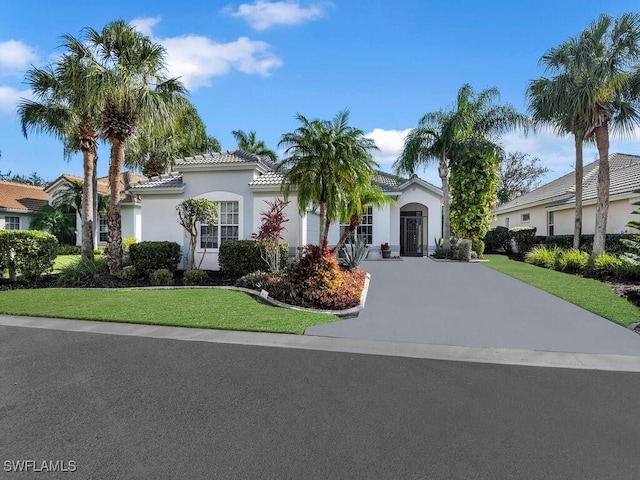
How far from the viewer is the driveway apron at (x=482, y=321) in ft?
20.1

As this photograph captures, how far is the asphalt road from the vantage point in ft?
9.43

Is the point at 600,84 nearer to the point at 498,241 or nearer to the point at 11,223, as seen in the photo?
the point at 498,241

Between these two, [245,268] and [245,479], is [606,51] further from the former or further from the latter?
[245,479]

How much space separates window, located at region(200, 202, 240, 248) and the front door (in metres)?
12.7

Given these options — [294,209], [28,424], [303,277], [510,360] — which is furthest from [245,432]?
[294,209]

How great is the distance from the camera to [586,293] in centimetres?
1006

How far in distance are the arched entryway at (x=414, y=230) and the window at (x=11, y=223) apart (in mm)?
27494

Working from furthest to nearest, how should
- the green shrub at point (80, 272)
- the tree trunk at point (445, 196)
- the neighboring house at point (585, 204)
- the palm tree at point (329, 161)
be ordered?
the tree trunk at point (445, 196), the neighboring house at point (585, 204), the green shrub at point (80, 272), the palm tree at point (329, 161)

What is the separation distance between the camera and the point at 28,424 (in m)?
3.50

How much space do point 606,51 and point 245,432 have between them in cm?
1866

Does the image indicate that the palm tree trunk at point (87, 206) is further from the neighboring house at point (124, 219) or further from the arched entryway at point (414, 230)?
the arched entryway at point (414, 230)

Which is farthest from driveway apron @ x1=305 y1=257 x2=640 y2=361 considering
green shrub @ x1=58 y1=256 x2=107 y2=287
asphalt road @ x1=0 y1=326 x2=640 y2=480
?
green shrub @ x1=58 y1=256 x2=107 y2=287

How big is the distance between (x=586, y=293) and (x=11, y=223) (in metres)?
33.5

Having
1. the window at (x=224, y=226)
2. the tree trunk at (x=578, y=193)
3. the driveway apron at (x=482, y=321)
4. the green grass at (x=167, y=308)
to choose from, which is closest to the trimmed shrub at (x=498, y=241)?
the tree trunk at (x=578, y=193)
